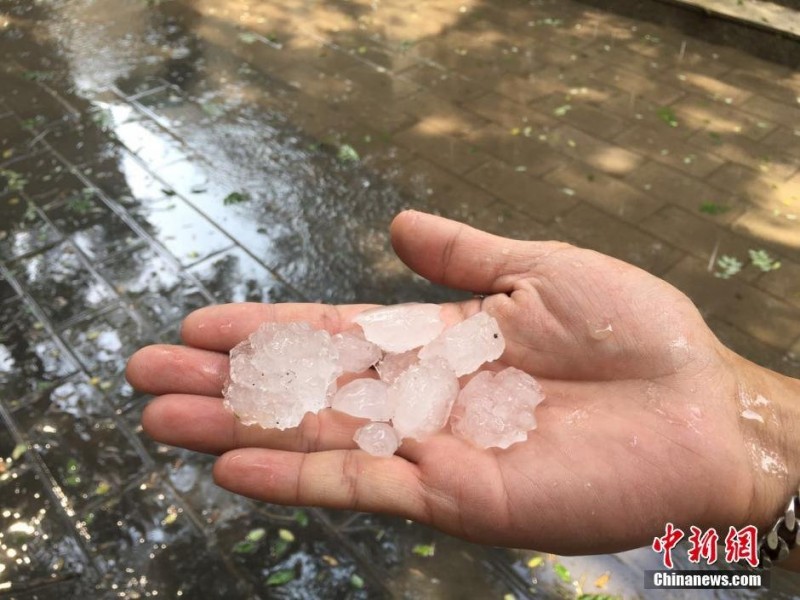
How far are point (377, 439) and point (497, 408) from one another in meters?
0.36

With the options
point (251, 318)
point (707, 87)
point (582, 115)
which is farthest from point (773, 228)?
point (251, 318)

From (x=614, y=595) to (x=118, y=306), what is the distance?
276cm

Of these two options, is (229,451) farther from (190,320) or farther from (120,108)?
(120,108)

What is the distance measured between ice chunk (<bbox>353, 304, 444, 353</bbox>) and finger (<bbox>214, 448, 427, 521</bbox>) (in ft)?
1.57

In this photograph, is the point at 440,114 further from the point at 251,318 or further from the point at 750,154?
the point at 251,318

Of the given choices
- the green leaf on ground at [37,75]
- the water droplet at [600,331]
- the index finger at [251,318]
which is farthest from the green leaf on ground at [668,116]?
the green leaf on ground at [37,75]

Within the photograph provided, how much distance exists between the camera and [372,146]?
468 centimetres

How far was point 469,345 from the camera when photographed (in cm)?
211

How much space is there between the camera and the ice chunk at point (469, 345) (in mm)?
2096

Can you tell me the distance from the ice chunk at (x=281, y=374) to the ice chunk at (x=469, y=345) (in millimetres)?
340

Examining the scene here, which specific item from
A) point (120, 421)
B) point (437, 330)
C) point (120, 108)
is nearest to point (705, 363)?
point (437, 330)

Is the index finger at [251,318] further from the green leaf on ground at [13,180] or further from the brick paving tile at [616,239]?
the green leaf on ground at [13,180]

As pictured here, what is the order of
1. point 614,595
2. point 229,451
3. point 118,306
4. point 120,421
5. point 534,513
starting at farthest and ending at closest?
point 118,306, point 120,421, point 614,595, point 229,451, point 534,513

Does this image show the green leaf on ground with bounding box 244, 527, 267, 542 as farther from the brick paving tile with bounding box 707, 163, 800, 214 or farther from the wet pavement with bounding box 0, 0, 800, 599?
the brick paving tile with bounding box 707, 163, 800, 214
